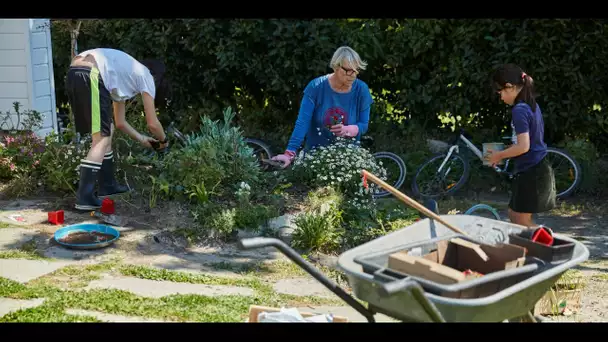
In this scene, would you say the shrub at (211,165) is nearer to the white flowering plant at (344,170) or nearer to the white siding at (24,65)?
the white flowering plant at (344,170)

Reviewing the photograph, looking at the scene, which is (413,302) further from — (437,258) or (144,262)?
(144,262)

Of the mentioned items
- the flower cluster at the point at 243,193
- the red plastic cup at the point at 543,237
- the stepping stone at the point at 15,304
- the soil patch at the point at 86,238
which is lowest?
the stepping stone at the point at 15,304

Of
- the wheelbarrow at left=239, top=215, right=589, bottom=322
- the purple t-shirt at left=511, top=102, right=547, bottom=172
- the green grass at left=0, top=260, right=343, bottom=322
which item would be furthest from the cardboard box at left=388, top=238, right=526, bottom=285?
the purple t-shirt at left=511, top=102, right=547, bottom=172

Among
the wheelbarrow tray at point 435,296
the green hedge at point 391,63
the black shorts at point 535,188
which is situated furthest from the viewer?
the green hedge at point 391,63

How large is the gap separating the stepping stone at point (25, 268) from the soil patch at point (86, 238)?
427 millimetres

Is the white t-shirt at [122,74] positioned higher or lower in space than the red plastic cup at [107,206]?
higher

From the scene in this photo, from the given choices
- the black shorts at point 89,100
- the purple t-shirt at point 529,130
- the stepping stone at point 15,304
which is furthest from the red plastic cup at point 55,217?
the purple t-shirt at point 529,130

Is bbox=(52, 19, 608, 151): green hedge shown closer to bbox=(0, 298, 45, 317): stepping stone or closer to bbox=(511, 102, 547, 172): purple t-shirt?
bbox=(511, 102, 547, 172): purple t-shirt

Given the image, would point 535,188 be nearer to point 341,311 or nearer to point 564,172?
point 341,311

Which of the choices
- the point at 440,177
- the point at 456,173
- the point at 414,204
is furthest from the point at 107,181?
the point at 414,204

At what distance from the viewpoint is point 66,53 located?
10.4 meters

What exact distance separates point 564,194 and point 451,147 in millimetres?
1211

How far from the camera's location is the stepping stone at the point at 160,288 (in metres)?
5.14

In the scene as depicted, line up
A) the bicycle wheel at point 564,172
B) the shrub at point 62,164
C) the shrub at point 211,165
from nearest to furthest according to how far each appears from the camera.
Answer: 1. the shrub at point 211,165
2. the shrub at point 62,164
3. the bicycle wheel at point 564,172
